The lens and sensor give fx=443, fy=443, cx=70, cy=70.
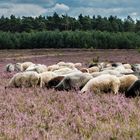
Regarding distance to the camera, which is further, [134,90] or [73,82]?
[73,82]

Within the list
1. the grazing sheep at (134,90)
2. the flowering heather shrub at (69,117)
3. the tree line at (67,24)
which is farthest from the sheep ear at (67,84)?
the tree line at (67,24)

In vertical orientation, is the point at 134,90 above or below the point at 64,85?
above

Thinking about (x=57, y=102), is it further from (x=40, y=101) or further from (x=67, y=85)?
(x=67, y=85)

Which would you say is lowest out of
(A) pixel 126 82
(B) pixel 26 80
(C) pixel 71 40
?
(C) pixel 71 40

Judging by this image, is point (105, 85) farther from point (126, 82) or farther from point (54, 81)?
point (54, 81)

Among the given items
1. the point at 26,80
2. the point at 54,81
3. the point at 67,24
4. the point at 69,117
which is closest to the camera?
the point at 69,117

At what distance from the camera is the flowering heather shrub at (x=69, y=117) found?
22.8ft

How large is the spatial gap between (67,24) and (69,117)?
16221 cm

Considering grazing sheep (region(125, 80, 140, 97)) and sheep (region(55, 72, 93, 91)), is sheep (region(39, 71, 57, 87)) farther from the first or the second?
grazing sheep (region(125, 80, 140, 97))

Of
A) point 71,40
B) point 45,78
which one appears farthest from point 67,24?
point 45,78

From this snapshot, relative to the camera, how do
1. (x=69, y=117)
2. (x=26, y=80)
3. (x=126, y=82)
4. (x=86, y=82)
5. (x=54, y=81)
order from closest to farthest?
(x=69, y=117) < (x=126, y=82) < (x=86, y=82) < (x=54, y=81) < (x=26, y=80)

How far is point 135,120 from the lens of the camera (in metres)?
8.13

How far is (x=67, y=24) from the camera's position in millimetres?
169625

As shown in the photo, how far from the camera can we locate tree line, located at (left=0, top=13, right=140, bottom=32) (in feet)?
547
